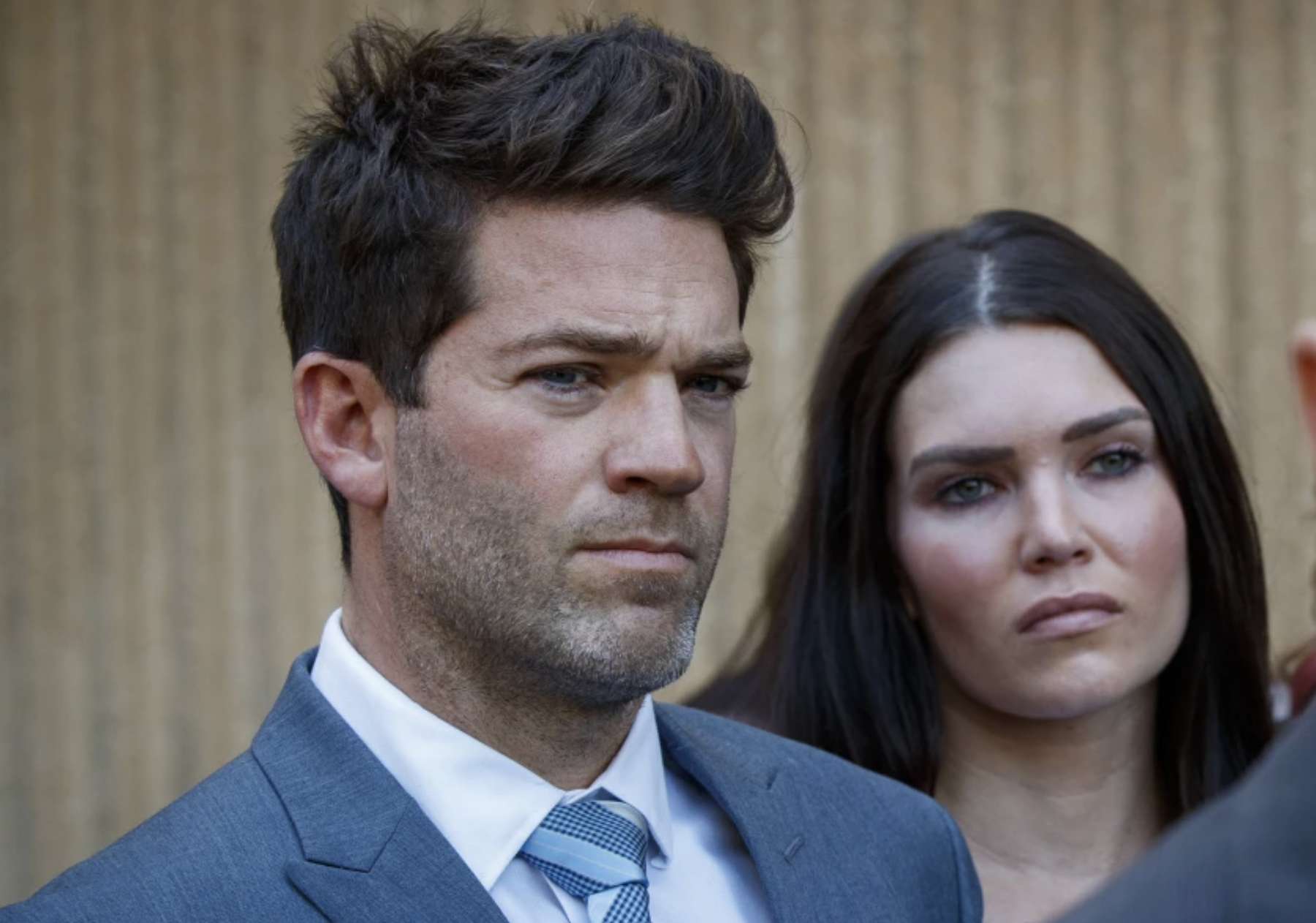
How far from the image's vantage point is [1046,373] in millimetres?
2719

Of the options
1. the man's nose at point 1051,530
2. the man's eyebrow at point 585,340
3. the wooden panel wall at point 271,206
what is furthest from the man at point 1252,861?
the wooden panel wall at point 271,206

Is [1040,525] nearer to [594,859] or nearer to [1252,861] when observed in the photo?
[594,859]

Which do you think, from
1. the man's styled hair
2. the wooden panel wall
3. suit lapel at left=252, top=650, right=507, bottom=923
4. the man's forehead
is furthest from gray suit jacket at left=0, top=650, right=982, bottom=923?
the wooden panel wall

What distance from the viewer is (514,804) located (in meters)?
1.85

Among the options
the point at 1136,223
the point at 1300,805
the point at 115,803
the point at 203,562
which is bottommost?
the point at 115,803

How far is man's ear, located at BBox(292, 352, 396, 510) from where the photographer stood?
6.56 ft

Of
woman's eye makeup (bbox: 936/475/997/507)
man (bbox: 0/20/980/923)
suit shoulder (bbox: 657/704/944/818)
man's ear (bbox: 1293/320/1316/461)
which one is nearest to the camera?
man's ear (bbox: 1293/320/1316/461)

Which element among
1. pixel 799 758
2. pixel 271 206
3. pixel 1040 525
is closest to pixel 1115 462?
pixel 1040 525

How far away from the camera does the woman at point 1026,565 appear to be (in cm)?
265

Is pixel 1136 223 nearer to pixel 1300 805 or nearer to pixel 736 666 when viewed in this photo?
pixel 736 666

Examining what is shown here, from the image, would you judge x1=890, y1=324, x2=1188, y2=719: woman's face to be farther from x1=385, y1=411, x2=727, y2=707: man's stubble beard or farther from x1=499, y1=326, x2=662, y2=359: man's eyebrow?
x1=499, y1=326, x2=662, y2=359: man's eyebrow

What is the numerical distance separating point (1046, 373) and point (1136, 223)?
1992 mm

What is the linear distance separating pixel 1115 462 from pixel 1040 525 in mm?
209

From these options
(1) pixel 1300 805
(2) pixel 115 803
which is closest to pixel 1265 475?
(2) pixel 115 803
